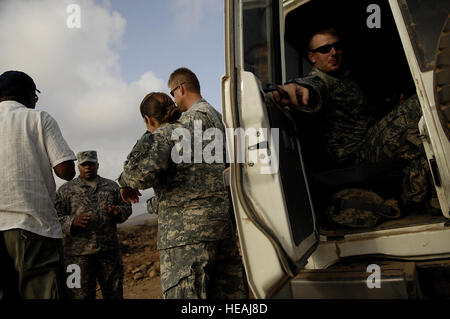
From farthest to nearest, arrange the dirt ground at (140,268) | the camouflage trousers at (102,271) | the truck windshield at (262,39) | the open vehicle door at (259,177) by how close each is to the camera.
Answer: the dirt ground at (140,268) → the camouflage trousers at (102,271) → the truck windshield at (262,39) → the open vehicle door at (259,177)

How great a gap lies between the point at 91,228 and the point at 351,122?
9.75 ft

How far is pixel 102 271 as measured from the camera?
155 inches

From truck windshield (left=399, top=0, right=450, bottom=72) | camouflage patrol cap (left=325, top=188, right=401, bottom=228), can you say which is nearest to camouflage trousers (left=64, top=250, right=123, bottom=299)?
camouflage patrol cap (left=325, top=188, right=401, bottom=228)

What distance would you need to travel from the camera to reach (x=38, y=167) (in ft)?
7.54

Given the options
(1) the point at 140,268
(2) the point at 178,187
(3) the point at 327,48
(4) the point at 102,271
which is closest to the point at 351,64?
(3) the point at 327,48

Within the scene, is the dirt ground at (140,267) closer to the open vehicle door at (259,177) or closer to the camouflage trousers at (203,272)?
the camouflage trousers at (203,272)

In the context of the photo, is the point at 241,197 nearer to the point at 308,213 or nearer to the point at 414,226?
the point at 308,213

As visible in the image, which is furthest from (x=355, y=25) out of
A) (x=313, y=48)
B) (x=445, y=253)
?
(x=445, y=253)

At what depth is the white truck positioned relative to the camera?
1.46 metres

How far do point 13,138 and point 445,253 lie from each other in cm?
249

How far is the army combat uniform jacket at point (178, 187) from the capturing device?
89.3 inches

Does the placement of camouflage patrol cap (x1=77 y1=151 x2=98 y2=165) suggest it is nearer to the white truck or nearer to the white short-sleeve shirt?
the white short-sleeve shirt

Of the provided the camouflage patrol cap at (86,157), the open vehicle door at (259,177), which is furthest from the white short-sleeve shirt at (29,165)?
the camouflage patrol cap at (86,157)

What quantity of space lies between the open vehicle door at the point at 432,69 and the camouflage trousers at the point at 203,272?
4.41 feet
